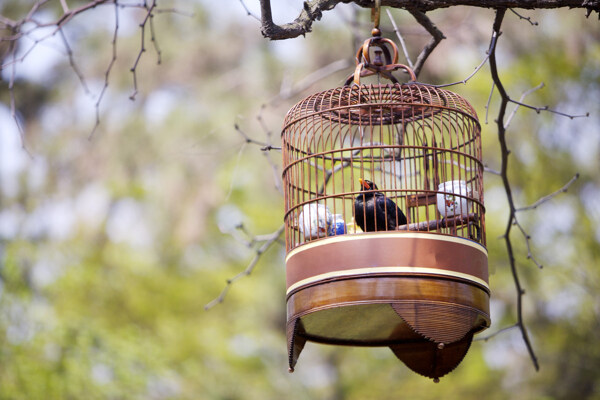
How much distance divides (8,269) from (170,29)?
426 centimetres

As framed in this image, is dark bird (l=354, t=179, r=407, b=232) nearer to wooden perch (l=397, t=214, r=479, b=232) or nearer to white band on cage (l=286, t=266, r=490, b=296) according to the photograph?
wooden perch (l=397, t=214, r=479, b=232)

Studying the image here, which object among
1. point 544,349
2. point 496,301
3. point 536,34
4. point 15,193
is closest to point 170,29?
point 15,193

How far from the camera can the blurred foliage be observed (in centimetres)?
989

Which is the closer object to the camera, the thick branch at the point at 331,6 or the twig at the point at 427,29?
the thick branch at the point at 331,6

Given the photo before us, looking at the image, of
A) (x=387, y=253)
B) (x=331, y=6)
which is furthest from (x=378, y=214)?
(x=331, y=6)

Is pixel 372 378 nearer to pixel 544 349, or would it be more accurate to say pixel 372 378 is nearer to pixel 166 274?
pixel 544 349

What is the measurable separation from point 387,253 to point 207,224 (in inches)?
294

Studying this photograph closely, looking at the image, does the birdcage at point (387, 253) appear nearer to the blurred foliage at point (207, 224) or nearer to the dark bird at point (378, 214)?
the dark bird at point (378, 214)

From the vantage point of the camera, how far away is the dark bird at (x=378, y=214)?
3418 mm

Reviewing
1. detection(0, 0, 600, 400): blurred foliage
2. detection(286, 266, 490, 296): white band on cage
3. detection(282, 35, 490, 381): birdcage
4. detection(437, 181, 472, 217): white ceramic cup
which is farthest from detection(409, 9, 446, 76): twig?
detection(0, 0, 600, 400): blurred foliage

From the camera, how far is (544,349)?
1012cm

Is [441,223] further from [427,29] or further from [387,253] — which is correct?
[427,29]

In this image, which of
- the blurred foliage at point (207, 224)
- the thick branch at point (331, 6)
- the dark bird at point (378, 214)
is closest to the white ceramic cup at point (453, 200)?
the dark bird at point (378, 214)

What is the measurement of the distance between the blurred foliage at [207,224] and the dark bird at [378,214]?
4967 mm
